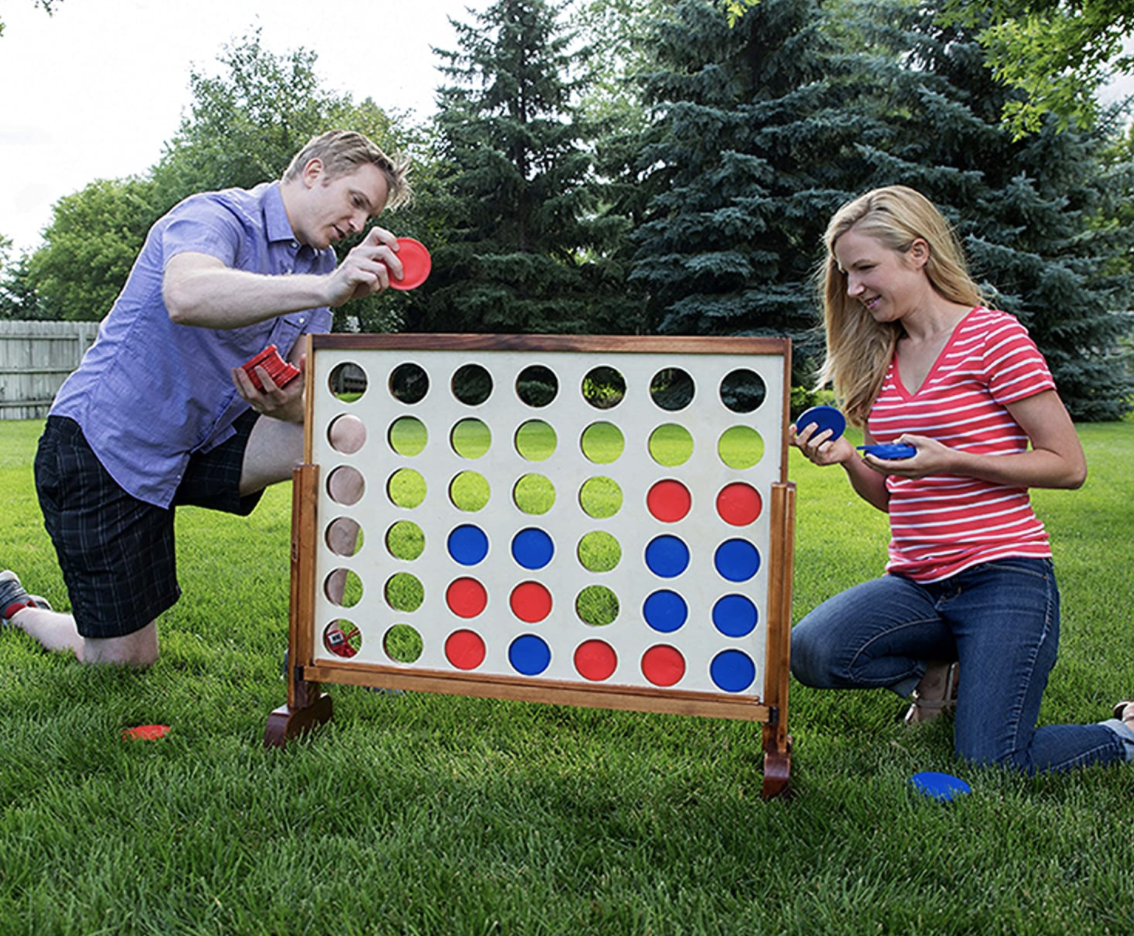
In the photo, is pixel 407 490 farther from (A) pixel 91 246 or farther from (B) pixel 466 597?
→ (A) pixel 91 246

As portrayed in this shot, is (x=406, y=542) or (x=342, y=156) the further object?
(x=406, y=542)

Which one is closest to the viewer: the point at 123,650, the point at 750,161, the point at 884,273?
the point at 884,273

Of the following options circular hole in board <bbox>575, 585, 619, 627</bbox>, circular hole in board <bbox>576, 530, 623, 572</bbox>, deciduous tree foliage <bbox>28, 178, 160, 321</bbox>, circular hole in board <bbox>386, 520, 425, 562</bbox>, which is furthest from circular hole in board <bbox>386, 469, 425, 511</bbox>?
deciduous tree foliage <bbox>28, 178, 160, 321</bbox>

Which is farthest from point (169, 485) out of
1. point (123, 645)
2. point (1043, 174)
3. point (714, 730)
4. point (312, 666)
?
point (1043, 174)

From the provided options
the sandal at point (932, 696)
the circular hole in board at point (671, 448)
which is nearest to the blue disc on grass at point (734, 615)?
the sandal at point (932, 696)

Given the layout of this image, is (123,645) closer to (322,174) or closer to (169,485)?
(169,485)

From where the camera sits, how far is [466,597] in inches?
95.2

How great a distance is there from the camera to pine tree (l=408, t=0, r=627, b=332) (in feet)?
62.0

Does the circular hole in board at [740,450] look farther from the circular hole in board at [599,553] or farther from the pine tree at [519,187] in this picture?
the pine tree at [519,187]

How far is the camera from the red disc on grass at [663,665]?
228 centimetres

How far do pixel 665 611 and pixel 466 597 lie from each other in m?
0.50

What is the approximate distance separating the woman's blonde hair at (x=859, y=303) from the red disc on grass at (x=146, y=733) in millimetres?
1998

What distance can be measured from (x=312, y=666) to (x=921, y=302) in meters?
1.87

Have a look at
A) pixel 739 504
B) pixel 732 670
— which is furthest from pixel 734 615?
pixel 739 504
